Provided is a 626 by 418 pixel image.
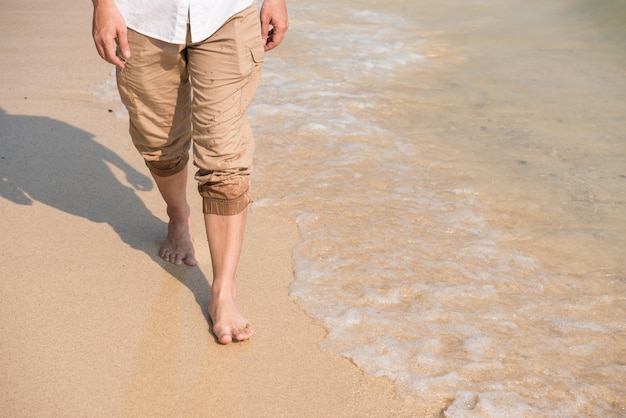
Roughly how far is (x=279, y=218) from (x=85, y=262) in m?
1.01

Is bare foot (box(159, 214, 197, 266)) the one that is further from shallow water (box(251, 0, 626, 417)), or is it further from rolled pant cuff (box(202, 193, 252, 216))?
rolled pant cuff (box(202, 193, 252, 216))

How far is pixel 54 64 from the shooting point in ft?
20.4

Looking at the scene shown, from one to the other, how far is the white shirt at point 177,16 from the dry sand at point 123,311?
107 centimetres

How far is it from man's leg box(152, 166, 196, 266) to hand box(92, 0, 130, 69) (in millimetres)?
779

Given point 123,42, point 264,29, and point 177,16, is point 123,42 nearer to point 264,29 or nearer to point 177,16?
point 177,16

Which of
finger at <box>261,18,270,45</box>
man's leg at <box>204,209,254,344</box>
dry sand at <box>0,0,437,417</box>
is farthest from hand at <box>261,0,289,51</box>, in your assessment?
dry sand at <box>0,0,437,417</box>

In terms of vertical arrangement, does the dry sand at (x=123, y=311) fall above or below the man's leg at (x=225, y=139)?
below

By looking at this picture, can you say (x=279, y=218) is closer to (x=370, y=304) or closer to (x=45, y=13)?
(x=370, y=304)

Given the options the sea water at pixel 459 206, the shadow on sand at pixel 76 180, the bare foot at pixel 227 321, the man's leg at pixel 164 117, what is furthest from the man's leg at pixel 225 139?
the sea water at pixel 459 206

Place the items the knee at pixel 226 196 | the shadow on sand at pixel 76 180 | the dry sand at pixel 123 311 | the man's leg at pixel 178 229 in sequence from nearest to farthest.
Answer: the dry sand at pixel 123 311
the knee at pixel 226 196
the man's leg at pixel 178 229
the shadow on sand at pixel 76 180

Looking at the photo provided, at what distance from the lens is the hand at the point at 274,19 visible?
312 cm

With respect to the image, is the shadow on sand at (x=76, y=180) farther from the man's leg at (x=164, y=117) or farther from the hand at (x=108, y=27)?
the hand at (x=108, y=27)

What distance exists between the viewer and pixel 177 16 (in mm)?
2807

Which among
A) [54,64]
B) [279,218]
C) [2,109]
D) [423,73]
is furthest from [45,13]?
[279,218]
